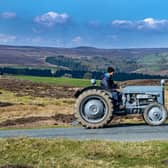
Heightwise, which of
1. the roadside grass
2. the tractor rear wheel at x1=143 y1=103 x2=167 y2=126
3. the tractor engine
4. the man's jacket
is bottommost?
Result: the roadside grass

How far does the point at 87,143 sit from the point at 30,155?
181 centimetres

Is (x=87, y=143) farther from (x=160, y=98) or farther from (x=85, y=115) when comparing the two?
(x=160, y=98)

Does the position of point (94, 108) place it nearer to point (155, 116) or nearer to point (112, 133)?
point (155, 116)

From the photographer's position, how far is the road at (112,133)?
17406 mm

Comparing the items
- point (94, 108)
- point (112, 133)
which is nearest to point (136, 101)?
point (94, 108)

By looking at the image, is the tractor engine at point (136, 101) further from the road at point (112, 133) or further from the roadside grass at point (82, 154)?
the roadside grass at point (82, 154)

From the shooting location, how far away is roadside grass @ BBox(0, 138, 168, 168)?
506 inches

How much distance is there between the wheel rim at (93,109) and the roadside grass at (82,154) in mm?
6521

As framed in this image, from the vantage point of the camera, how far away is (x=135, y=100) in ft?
73.0

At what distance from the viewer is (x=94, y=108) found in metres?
21.7

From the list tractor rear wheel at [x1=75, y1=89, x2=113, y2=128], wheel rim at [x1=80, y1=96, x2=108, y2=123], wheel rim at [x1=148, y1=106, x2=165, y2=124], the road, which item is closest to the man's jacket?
tractor rear wheel at [x1=75, y1=89, x2=113, y2=128]

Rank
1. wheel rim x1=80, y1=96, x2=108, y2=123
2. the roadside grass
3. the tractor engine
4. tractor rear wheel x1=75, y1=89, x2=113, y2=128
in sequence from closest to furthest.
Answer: the roadside grass
tractor rear wheel x1=75, y1=89, x2=113, y2=128
wheel rim x1=80, y1=96, x2=108, y2=123
the tractor engine

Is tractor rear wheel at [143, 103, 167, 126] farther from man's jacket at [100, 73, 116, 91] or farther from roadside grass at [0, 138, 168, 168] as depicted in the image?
roadside grass at [0, 138, 168, 168]

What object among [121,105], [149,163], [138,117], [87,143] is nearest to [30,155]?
[87,143]
